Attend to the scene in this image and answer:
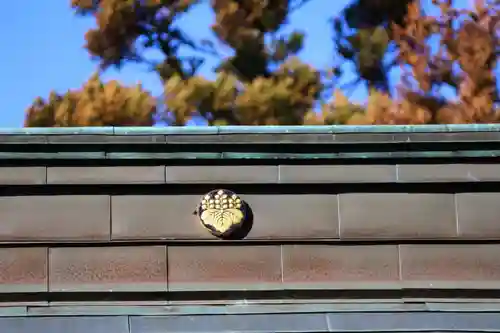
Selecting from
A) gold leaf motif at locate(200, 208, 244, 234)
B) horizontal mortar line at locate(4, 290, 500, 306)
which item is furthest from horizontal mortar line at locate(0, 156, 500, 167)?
horizontal mortar line at locate(4, 290, 500, 306)

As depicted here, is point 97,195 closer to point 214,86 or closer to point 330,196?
point 330,196

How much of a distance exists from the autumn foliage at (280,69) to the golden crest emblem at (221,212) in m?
6.96

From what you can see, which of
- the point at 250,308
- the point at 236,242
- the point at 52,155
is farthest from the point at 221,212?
the point at 52,155

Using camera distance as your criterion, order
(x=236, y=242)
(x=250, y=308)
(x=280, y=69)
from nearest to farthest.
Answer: (x=250, y=308) < (x=236, y=242) < (x=280, y=69)

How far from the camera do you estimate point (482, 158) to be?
4.08 m

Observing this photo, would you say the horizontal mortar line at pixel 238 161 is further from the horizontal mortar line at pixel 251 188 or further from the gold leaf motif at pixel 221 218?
the gold leaf motif at pixel 221 218

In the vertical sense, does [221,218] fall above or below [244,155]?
below

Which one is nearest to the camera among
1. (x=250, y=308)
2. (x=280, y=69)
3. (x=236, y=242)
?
(x=250, y=308)

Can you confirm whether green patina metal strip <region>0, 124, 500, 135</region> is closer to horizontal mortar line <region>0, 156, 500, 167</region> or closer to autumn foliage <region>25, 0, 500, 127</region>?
horizontal mortar line <region>0, 156, 500, 167</region>

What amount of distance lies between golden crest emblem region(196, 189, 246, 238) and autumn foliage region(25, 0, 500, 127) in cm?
696

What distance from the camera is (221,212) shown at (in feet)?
12.9

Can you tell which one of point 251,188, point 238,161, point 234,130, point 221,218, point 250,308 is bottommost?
point 250,308

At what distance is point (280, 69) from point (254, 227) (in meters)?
8.54

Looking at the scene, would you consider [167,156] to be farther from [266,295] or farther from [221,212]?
[266,295]
